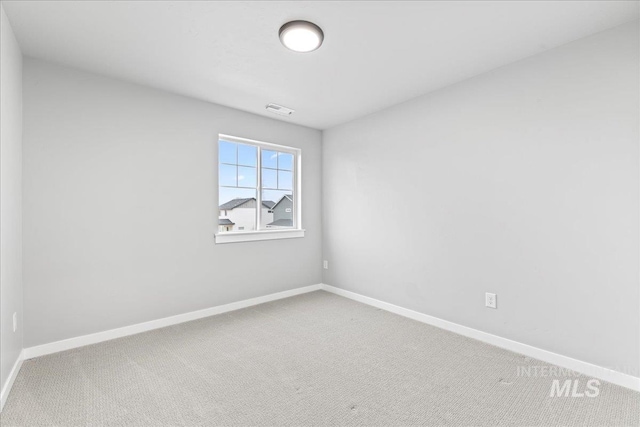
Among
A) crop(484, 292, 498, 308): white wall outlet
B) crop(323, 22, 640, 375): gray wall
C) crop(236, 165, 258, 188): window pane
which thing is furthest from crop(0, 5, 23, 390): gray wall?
crop(484, 292, 498, 308): white wall outlet

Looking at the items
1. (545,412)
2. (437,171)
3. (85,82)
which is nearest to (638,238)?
(545,412)

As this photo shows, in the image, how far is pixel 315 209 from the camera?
438 cm

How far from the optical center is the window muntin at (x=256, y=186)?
3566 mm

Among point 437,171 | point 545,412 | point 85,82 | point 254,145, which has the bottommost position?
point 545,412

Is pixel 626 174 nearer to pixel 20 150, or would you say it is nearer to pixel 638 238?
pixel 638 238

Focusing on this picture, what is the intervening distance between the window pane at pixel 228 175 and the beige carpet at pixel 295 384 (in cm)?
165

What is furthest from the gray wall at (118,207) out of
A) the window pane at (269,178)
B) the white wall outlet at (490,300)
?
the white wall outlet at (490,300)

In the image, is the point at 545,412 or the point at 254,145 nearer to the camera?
the point at 545,412

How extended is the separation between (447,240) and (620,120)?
4.89 feet

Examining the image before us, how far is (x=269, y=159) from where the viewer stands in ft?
13.0

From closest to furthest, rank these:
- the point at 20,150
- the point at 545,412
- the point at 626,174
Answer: the point at 545,412 → the point at 626,174 → the point at 20,150

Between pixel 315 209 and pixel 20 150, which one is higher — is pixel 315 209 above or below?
below

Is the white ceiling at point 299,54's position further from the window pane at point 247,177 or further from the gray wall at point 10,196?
the window pane at point 247,177

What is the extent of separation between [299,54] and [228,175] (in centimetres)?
174
